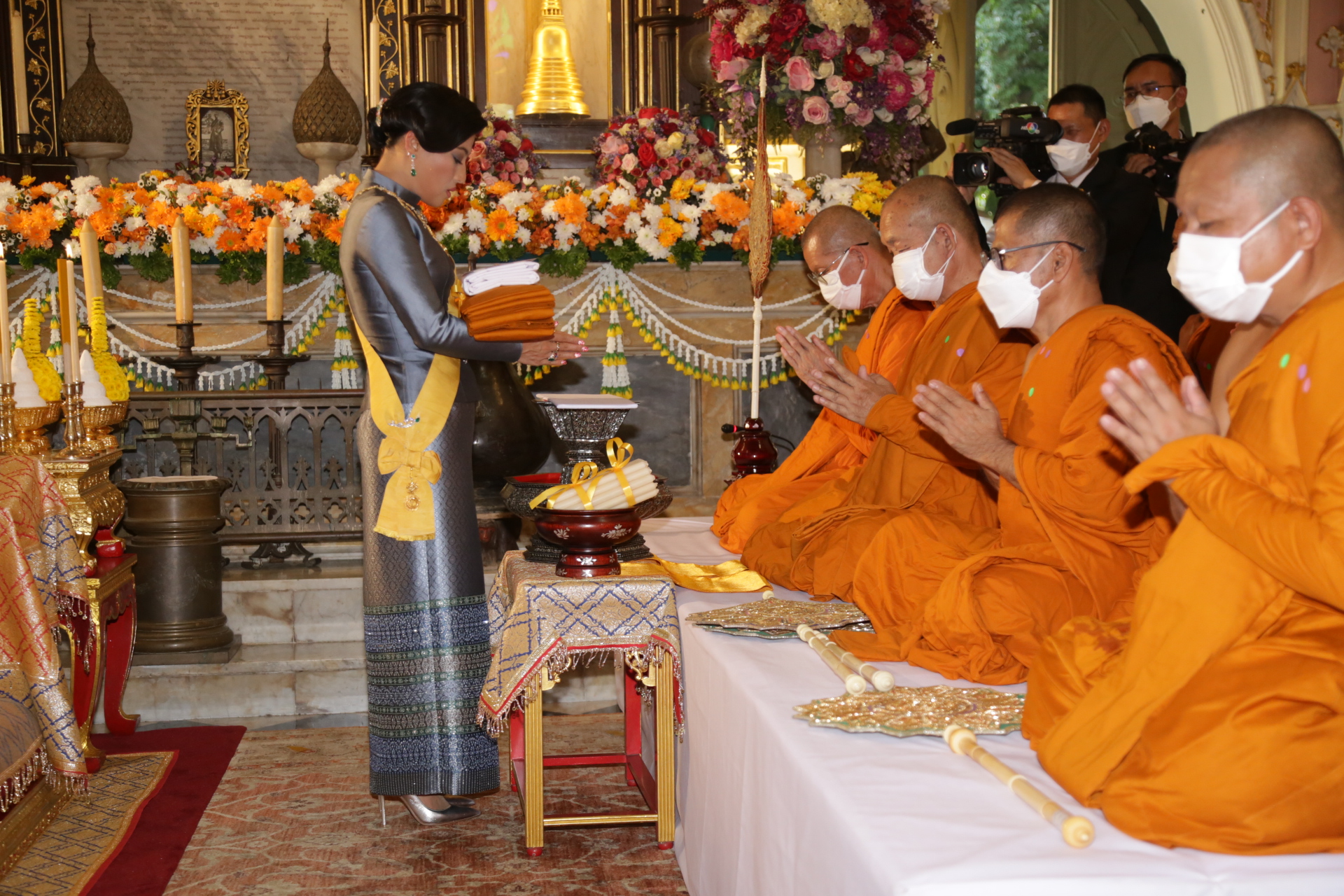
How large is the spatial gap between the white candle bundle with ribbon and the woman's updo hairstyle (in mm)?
907

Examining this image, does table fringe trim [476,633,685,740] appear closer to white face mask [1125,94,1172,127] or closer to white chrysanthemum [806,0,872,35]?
white face mask [1125,94,1172,127]

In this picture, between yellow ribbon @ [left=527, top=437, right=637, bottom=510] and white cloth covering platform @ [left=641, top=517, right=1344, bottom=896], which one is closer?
white cloth covering platform @ [left=641, top=517, right=1344, bottom=896]

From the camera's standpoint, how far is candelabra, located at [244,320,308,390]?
490 centimetres

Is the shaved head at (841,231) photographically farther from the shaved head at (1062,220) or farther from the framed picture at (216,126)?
the framed picture at (216,126)

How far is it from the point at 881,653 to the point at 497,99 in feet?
19.2

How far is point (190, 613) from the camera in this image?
4.56 metres

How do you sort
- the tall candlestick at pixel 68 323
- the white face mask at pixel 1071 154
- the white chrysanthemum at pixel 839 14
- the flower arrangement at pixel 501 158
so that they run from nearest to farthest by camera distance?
the tall candlestick at pixel 68 323 < the white face mask at pixel 1071 154 < the white chrysanthemum at pixel 839 14 < the flower arrangement at pixel 501 158

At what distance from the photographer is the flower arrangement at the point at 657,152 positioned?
576 cm

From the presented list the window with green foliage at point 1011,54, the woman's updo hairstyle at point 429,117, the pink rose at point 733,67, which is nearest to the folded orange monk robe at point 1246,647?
the woman's updo hairstyle at point 429,117

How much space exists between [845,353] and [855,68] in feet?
6.92

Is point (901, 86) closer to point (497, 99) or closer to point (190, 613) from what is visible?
point (497, 99)

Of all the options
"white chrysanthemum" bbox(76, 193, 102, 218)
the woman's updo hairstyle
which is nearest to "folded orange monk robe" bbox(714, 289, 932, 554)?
the woman's updo hairstyle

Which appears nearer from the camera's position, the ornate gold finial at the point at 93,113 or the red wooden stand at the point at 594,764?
the red wooden stand at the point at 594,764

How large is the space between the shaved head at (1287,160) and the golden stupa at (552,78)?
6023 millimetres
